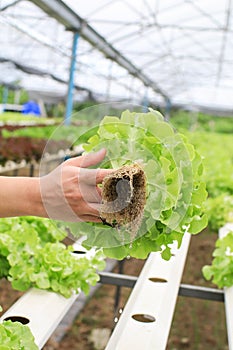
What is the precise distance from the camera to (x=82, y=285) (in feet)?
8.86

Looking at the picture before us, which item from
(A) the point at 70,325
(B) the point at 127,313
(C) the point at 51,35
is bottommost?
(A) the point at 70,325

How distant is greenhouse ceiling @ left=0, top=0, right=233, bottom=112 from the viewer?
12266 mm

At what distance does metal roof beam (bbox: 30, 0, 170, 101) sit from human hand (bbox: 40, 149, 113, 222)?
661cm

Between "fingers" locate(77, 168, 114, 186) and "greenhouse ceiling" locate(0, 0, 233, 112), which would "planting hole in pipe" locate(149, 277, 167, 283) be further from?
"greenhouse ceiling" locate(0, 0, 233, 112)

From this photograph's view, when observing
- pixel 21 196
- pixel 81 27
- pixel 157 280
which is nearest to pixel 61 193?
pixel 21 196

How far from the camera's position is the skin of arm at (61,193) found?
1.57 metres

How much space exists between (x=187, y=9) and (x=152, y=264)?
36.7ft

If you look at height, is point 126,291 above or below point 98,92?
below

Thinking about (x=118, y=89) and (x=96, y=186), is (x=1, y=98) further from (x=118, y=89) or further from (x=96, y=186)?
(x=96, y=186)

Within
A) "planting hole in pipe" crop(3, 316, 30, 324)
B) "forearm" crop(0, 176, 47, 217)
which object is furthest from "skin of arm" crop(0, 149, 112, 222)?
"planting hole in pipe" crop(3, 316, 30, 324)

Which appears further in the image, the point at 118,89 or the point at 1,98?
the point at 1,98

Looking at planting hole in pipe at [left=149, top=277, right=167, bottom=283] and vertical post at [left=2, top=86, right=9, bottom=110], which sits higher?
Answer: vertical post at [left=2, top=86, right=9, bottom=110]

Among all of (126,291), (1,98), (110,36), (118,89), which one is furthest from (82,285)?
(1,98)

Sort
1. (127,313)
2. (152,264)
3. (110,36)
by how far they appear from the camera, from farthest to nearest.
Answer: (110,36) → (152,264) → (127,313)
